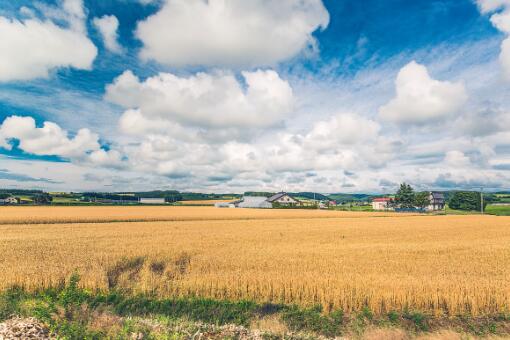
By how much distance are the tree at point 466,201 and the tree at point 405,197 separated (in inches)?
785

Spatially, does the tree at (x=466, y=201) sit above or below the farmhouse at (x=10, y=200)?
above

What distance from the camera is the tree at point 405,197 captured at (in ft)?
396

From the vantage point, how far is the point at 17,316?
10047 millimetres

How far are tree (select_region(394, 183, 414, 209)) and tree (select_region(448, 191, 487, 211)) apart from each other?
1994cm

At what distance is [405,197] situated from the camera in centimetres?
12138

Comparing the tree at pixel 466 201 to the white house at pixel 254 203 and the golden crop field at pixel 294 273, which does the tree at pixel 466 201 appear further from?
the golden crop field at pixel 294 273

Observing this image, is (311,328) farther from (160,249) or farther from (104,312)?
(160,249)

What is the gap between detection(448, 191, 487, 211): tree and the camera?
380ft

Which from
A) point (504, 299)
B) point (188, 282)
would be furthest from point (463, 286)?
point (188, 282)

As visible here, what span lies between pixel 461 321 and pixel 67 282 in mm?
15390

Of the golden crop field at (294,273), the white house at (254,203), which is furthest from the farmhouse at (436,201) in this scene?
the golden crop field at (294,273)

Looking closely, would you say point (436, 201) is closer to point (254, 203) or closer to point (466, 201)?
point (466, 201)

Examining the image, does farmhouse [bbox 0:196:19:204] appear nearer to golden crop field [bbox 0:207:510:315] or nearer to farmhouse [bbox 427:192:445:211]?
golden crop field [bbox 0:207:510:315]

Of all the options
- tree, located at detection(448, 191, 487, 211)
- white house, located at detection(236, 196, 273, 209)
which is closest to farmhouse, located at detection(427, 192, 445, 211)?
tree, located at detection(448, 191, 487, 211)
